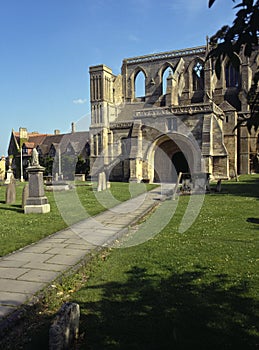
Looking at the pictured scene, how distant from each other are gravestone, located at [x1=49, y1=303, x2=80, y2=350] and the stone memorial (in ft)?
27.6

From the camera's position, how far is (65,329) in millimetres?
2945

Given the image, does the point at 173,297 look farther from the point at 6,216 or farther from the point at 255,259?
the point at 6,216

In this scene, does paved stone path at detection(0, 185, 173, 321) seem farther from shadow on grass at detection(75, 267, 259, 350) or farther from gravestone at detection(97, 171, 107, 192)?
gravestone at detection(97, 171, 107, 192)

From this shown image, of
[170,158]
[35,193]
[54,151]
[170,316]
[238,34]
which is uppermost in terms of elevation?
[54,151]

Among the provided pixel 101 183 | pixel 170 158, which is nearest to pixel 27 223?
pixel 101 183

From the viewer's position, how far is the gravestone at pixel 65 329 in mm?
Answer: 2830

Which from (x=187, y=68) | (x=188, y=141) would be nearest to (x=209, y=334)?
(x=188, y=141)

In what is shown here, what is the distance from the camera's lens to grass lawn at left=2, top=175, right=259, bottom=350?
3146 mm

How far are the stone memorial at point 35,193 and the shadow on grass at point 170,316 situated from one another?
285 inches

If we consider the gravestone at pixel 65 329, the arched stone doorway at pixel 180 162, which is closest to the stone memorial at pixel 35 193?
the gravestone at pixel 65 329

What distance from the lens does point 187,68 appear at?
3522 cm

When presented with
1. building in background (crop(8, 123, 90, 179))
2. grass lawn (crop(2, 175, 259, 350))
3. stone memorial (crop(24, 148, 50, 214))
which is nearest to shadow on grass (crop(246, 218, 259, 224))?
grass lawn (crop(2, 175, 259, 350))

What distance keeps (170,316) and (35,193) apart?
8594 mm

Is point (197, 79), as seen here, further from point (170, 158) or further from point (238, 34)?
point (238, 34)
